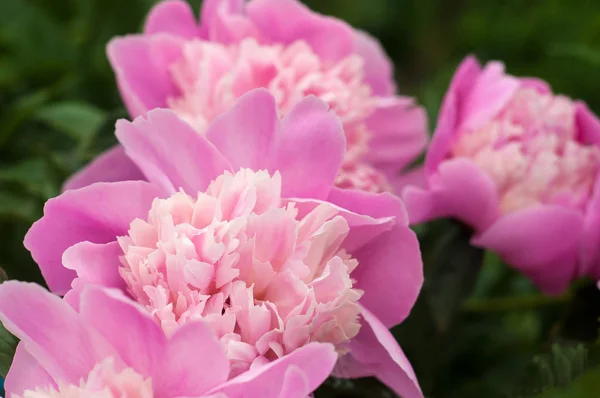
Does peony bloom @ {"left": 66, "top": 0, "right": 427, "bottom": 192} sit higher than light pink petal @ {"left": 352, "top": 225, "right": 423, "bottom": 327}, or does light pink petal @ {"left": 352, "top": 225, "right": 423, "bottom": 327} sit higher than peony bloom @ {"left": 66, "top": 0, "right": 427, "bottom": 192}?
peony bloom @ {"left": 66, "top": 0, "right": 427, "bottom": 192}

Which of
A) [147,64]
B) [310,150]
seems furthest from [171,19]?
[310,150]

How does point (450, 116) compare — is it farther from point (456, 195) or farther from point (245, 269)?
point (245, 269)

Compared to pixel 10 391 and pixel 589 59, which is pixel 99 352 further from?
pixel 589 59

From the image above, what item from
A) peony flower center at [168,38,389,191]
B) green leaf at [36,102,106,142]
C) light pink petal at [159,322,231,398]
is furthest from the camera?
green leaf at [36,102,106,142]

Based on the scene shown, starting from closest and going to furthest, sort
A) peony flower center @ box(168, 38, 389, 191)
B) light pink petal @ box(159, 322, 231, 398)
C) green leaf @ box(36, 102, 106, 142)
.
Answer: light pink petal @ box(159, 322, 231, 398) → peony flower center @ box(168, 38, 389, 191) → green leaf @ box(36, 102, 106, 142)

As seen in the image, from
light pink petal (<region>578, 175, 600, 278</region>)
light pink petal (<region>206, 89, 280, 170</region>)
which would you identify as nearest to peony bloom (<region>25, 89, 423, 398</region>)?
light pink petal (<region>206, 89, 280, 170</region>)

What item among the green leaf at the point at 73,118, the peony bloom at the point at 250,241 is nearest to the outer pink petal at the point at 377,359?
the peony bloom at the point at 250,241

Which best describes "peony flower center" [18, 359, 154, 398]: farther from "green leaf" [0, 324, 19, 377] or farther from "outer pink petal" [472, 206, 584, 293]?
"outer pink petal" [472, 206, 584, 293]

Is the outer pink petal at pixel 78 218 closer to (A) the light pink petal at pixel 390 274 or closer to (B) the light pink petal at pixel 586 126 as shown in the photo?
(A) the light pink petal at pixel 390 274
